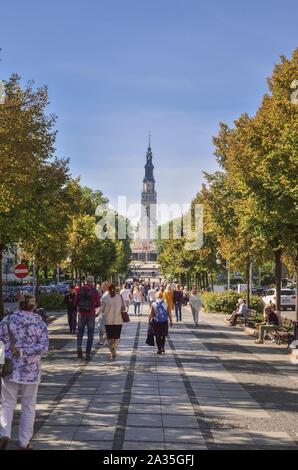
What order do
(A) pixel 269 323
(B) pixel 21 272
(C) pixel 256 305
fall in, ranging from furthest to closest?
(C) pixel 256 305, (B) pixel 21 272, (A) pixel 269 323

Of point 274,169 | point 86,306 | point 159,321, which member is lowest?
point 159,321

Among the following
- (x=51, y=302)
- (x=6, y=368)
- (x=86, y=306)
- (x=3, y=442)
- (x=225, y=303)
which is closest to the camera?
(x=3, y=442)

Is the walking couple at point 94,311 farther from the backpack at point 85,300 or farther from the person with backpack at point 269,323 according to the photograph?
the person with backpack at point 269,323

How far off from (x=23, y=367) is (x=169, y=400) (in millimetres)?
3751

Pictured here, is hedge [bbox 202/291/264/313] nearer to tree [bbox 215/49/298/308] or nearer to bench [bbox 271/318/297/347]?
tree [bbox 215/49/298/308]

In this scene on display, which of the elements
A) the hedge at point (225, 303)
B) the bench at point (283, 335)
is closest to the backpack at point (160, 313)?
the bench at point (283, 335)

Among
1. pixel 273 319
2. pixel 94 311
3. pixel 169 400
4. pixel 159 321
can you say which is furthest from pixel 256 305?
pixel 169 400

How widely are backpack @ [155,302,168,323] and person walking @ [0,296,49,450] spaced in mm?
9037

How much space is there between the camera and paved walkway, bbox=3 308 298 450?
787cm

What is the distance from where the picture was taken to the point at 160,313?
16.4 metres

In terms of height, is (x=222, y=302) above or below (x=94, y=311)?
below

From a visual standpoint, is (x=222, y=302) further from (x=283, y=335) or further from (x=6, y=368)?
(x=6, y=368)

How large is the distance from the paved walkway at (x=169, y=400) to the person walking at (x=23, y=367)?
451mm
